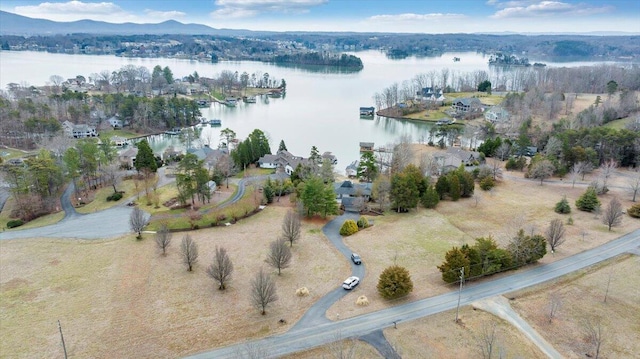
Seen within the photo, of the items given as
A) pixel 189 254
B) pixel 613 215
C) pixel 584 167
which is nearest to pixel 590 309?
pixel 613 215

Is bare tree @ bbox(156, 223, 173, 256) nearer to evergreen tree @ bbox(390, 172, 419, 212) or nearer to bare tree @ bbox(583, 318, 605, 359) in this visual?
evergreen tree @ bbox(390, 172, 419, 212)

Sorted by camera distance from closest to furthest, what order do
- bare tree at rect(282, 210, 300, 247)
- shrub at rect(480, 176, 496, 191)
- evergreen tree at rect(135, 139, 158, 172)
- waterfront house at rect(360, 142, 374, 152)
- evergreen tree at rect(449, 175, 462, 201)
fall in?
bare tree at rect(282, 210, 300, 247) < evergreen tree at rect(449, 175, 462, 201) < shrub at rect(480, 176, 496, 191) < evergreen tree at rect(135, 139, 158, 172) < waterfront house at rect(360, 142, 374, 152)

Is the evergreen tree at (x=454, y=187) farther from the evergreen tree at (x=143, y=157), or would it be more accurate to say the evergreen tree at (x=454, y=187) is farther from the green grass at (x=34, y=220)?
the green grass at (x=34, y=220)

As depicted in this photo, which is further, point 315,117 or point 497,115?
point 315,117

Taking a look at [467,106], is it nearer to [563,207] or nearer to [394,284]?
[563,207]

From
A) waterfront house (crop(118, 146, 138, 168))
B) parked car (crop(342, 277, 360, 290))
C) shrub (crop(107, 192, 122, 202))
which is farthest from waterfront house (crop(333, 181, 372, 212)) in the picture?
waterfront house (crop(118, 146, 138, 168))

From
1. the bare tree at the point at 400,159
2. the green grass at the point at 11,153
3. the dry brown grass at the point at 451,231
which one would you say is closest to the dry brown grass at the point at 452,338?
the dry brown grass at the point at 451,231
